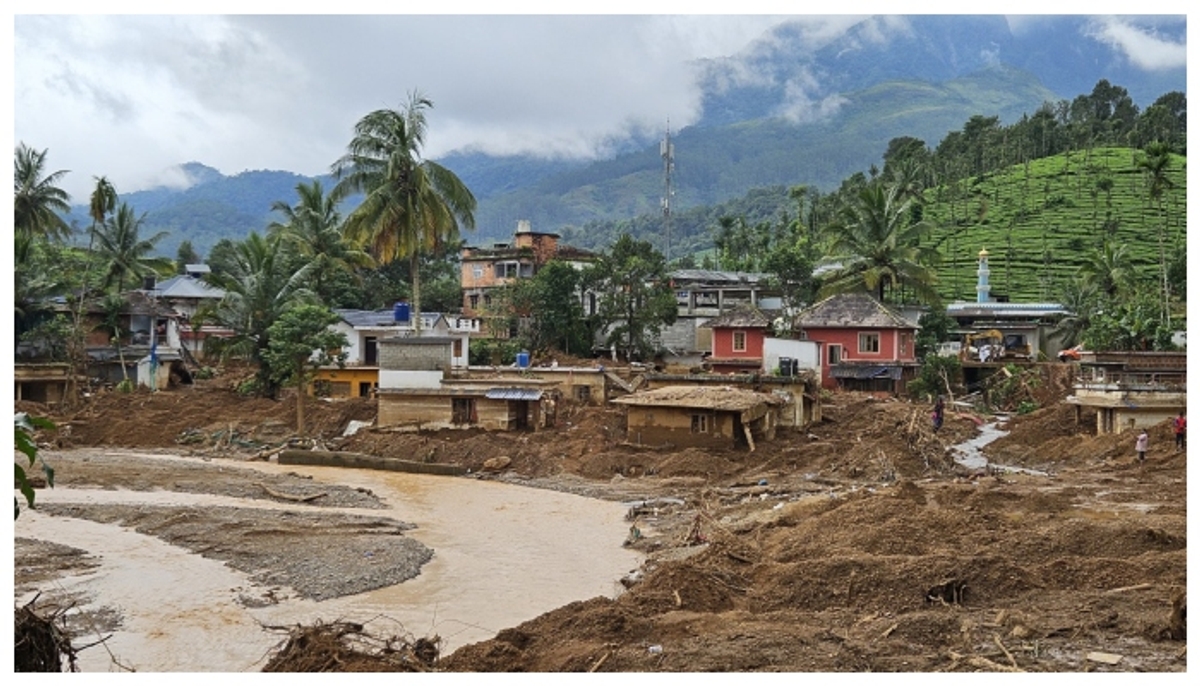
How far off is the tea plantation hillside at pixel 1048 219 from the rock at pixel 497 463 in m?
42.7

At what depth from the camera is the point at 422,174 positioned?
38219mm

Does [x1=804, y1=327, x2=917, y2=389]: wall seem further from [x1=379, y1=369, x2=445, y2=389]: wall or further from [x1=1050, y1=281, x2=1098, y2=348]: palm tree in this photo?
[x1=379, y1=369, x2=445, y2=389]: wall

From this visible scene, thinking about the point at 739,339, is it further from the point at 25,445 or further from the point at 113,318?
the point at 25,445

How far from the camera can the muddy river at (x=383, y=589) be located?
538 inches

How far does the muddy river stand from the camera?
1366 cm

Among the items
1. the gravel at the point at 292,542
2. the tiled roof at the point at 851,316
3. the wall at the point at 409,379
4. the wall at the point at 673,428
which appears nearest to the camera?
the gravel at the point at 292,542

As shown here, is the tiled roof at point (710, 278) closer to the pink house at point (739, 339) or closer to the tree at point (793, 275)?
the tree at point (793, 275)

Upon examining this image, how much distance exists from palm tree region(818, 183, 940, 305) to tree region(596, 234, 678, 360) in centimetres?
768

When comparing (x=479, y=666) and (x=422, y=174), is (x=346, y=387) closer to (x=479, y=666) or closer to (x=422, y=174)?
(x=422, y=174)

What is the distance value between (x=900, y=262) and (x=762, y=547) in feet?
106

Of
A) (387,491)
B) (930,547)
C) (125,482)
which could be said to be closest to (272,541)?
(387,491)

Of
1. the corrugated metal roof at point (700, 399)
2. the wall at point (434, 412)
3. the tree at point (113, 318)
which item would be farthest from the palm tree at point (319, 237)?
the corrugated metal roof at point (700, 399)

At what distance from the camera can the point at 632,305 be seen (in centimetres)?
4834

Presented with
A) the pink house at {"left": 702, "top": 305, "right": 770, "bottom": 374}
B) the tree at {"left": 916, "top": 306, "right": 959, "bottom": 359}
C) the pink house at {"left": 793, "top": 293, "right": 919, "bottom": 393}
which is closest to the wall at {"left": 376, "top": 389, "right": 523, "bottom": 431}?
the pink house at {"left": 702, "top": 305, "right": 770, "bottom": 374}
